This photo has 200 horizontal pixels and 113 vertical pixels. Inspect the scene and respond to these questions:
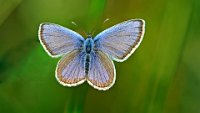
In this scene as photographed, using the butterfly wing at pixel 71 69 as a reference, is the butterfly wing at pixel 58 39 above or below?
above

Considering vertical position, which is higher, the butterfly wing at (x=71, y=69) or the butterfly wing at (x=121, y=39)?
the butterfly wing at (x=121, y=39)

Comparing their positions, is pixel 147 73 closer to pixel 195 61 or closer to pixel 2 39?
pixel 195 61

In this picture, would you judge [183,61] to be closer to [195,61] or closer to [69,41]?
[195,61]

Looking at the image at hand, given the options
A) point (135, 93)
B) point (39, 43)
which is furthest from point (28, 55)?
point (135, 93)
